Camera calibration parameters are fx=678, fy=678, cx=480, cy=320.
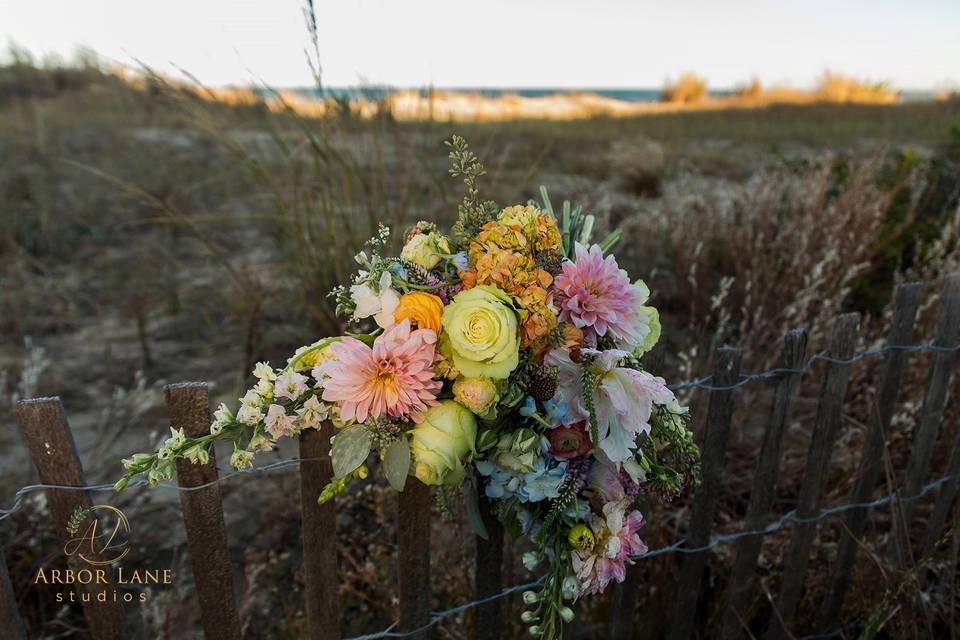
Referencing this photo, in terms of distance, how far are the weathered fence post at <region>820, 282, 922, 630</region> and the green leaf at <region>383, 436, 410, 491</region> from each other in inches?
54.8

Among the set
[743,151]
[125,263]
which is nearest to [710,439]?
[125,263]

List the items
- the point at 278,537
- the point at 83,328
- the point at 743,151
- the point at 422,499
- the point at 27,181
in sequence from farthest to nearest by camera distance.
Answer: the point at 743,151 → the point at 27,181 → the point at 83,328 → the point at 278,537 → the point at 422,499

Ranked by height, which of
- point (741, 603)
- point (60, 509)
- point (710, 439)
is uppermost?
point (60, 509)

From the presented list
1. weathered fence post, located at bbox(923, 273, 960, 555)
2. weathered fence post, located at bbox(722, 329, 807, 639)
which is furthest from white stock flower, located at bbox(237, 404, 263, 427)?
weathered fence post, located at bbox(923, 273, 960, 555)

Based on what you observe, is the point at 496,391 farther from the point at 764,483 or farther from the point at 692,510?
the point at 764,483

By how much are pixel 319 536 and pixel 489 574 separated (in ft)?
1.20

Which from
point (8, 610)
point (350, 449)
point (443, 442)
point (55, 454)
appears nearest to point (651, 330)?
point (443, 442)

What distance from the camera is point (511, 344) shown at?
996 millimetres

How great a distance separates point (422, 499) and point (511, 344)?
440 mm

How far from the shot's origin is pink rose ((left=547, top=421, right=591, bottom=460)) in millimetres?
1105

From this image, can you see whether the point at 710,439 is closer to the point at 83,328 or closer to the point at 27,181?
the point at 83,328

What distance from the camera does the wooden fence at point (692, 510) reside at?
3.72 ft

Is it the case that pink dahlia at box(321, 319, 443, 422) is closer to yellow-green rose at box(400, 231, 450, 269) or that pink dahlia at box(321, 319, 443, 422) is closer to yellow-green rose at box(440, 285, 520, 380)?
yellow-green rose at box(440, 285, 520, 380)

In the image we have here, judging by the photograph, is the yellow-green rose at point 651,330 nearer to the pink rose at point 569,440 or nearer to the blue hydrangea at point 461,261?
the pink rose at point 569,440
